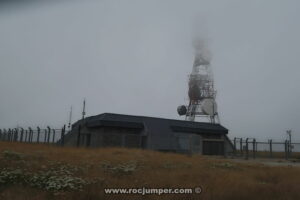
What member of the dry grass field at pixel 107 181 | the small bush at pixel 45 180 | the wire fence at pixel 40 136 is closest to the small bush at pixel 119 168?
the dry grass field at pixel 107 181

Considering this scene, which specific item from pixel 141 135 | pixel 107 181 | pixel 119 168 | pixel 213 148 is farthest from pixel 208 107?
pixel 107 181

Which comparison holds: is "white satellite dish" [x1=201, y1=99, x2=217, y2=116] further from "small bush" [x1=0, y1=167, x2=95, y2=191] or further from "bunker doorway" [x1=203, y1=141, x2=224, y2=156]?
"small bush" [x1=0, y1=167, x2=95, y2=191]

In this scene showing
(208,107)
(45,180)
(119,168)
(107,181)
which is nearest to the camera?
(45,180)

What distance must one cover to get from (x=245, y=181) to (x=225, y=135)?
103 feet

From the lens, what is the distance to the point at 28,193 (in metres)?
8.37

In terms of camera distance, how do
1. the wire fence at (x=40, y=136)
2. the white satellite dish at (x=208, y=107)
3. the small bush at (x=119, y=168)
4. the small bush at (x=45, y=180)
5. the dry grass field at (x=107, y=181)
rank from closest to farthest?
the dry grass field at (x=107, y=181), the small bush at (x=45, y=180), the small bush at (x=119, y=168), the wire fence at (x=40, y=136), the white satellite dish at (x=208, y=107)

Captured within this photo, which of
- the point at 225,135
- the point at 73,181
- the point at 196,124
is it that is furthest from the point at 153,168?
the point at 225,135

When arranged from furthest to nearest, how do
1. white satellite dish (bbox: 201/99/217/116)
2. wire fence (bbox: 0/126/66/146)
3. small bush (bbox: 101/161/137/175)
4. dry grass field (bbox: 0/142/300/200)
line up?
1. white satellite dish (bbox: 201/99/217/116)
2. wire fence (bbox: 0/126/66/146)
3. small bush (bbox: 101/161/137/175)
4. dry grass field (bbox: 0/142/300/200)

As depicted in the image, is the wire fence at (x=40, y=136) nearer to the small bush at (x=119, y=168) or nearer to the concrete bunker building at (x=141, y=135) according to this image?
the concrete bunker building at (x=141, y=135)

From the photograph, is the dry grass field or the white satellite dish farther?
the white satellite dish

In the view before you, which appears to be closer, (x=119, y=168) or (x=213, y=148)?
(x=119, y=168)

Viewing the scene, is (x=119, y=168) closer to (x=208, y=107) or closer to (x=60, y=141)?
(x=60, y=141)

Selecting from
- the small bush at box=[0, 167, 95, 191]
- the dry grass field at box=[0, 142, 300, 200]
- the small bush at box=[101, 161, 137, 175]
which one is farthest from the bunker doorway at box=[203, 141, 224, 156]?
the small bush at box=[0, 167, 95, 191]

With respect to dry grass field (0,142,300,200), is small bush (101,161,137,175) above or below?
above
